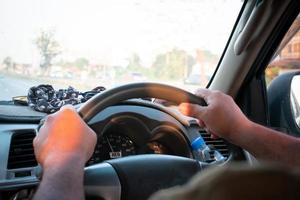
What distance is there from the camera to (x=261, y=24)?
2934 millimetres

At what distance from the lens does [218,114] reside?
180 centimetres

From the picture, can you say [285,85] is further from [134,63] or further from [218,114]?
[218,114]

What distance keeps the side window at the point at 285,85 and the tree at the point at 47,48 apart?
1329 millimetres

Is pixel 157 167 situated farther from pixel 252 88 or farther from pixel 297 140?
pixel 252 88

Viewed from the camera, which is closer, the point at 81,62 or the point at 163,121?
the point at 163,121

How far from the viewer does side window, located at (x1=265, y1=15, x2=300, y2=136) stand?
10.3 ft

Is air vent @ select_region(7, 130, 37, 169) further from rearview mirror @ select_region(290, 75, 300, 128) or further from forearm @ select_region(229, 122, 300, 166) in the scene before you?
rearview mirror @ select_region(290, 75, 300, 128)

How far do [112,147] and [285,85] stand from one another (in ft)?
4.26

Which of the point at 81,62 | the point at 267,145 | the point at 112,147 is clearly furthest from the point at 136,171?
the point at 81,62

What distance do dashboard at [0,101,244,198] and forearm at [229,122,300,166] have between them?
46 cm

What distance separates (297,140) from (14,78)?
1.62 metres

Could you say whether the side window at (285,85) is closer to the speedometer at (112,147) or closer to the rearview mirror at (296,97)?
the rearview mirror at (296,97)

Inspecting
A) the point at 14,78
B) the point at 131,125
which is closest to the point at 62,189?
the point at 131,125

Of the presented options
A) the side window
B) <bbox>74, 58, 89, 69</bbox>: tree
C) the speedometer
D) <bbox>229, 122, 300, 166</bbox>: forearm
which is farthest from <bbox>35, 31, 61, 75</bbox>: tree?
<bbox>229, 122, 300, 166</bbox>: forearm
